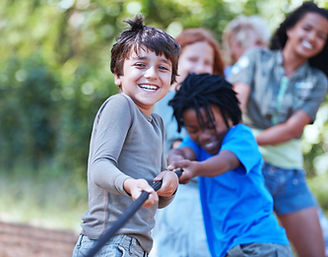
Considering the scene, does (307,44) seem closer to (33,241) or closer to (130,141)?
(130,141)

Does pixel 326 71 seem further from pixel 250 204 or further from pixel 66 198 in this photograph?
pixel 66 198

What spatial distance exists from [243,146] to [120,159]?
2.40 feet

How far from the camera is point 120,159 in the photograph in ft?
6.54

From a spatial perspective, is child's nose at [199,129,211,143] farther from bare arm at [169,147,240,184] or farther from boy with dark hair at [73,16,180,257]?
boy with dark hair at [73,16,180,257]

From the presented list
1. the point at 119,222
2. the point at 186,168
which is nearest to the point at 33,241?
the point at 186,168

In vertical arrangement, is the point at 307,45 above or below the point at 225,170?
above

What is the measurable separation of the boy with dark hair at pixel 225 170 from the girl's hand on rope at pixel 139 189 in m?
0.55

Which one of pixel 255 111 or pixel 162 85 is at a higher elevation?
pixel 255 111

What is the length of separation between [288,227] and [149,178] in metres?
1.85

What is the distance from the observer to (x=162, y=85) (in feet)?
6.98

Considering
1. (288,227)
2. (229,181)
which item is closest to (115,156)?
(229,181)

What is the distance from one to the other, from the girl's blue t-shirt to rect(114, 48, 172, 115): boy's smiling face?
21.9 inches

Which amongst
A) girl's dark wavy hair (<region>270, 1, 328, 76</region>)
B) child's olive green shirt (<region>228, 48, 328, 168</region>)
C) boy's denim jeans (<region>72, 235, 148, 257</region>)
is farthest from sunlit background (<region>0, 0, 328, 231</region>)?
boy's denim jeans (<region>72, 235, 148, 257</region>)

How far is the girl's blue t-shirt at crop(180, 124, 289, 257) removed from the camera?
8.06 feet
